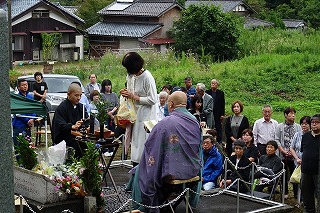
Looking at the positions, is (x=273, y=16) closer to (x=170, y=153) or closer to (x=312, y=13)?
(x=312, y=13)

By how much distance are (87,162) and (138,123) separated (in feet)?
5.21

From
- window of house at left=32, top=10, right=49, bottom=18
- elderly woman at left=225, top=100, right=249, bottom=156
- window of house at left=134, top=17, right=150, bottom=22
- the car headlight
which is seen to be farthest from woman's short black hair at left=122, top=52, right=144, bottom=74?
window of house at left=134, top=17, right=150, bottom=22

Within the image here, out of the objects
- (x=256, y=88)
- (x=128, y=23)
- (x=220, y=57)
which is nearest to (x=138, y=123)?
(x=256, y=88)

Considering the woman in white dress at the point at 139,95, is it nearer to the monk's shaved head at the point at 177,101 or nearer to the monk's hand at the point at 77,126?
the monk's hand at the point at 77,126

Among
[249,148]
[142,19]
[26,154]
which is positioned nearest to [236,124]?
[249,148]

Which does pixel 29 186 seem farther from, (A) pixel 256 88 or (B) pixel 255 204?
(A) pixel 256 88

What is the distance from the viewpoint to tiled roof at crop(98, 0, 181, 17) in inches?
1916

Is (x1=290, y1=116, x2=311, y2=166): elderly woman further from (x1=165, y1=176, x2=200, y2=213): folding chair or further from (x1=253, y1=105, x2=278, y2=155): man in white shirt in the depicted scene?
(x1=165, y1=176, x2=200, y2=213): folding chair

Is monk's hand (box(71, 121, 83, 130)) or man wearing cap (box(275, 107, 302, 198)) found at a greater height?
monk's hand (box(71, 121, 83, 130))

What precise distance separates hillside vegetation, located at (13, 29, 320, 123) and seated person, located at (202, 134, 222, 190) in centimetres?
819

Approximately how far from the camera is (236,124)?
41.8 ft

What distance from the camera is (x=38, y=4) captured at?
46094 millimetres

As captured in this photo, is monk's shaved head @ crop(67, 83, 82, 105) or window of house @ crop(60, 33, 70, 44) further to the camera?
window of house @ crop(60, 33, 70, 44)

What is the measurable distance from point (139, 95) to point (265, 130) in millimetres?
3242
